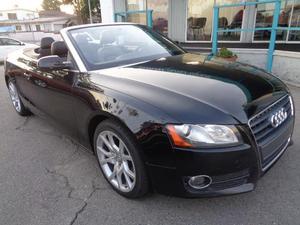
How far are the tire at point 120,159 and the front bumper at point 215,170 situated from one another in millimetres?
169

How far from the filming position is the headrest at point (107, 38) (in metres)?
3.12

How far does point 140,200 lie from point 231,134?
1.09 meters

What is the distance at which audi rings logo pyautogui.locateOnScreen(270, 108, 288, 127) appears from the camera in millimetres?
2096

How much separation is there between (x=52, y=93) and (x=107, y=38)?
0.95 m

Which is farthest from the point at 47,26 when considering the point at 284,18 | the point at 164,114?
the point at 164,114

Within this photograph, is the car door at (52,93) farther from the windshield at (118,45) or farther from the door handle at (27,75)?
the windshield at (118,45)

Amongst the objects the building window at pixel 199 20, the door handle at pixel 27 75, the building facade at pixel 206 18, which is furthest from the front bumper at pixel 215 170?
the building window at pixel 199 20

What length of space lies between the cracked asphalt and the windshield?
4.06 feet

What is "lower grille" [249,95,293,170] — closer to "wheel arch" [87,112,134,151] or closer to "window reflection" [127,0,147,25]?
"wheel arch" [87,112,134,151]

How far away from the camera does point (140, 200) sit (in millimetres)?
2385

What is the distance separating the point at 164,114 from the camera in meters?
1.88

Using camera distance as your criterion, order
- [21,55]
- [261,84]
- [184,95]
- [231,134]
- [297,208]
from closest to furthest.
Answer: [231,134] < [184,95] < [297,208] < [261,84] < [21,55]

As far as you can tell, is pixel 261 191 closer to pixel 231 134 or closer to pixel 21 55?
pixel 231 134

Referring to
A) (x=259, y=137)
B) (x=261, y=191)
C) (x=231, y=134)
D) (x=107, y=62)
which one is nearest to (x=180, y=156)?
(x=231, y=134)
